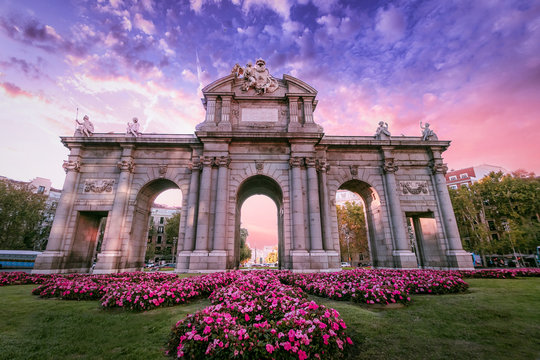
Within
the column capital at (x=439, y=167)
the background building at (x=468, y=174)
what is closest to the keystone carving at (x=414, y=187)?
the column capital at (x=439, y=167)

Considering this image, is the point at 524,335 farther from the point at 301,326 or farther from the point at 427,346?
the point at 301,326

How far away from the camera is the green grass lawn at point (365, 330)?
459 cm

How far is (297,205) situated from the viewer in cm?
1855

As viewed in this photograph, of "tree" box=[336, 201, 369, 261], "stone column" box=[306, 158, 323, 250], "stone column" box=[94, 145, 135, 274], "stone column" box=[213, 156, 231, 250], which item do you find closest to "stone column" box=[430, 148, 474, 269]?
"stone column" box=[306, 158, 323, 250]

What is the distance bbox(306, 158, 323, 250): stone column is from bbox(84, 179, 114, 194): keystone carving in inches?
669

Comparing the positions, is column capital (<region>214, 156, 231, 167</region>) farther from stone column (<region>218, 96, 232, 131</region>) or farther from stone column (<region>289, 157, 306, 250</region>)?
stone column (<region>289, 157, 306, 250</region>)

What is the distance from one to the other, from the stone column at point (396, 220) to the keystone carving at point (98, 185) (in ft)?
79.4

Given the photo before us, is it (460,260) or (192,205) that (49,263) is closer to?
(192,205)

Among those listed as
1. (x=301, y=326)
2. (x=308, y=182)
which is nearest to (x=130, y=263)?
(x=308, y=182)

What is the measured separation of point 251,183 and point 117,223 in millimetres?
11408

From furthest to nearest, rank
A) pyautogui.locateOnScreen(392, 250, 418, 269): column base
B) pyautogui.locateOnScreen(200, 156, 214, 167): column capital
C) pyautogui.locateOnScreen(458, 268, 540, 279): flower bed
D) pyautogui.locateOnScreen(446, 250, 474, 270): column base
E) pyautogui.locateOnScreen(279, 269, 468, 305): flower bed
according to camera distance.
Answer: pyautogui.locateOnScreen(200, 156, 214, 167): column capital
pyautogui.locateOnScreen(446, 250, 474, 270): column base
pyautogui.locateOnScreen(392, 250, 418, 269): column base
pyautogui.locateOnScreen(458, 268, 540, 279): flower bed
pyautogui.locateOnScreen(279, 269, 468, 305): flower bed

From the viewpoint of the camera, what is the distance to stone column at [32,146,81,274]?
1767 centimetres

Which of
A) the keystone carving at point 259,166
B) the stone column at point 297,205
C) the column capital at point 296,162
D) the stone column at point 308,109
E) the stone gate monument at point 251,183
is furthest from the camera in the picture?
the stone column at point 308,109

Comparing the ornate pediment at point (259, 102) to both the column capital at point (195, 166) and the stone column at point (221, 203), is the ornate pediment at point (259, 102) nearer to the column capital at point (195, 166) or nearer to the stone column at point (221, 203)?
the column capital at point (195, 166)
